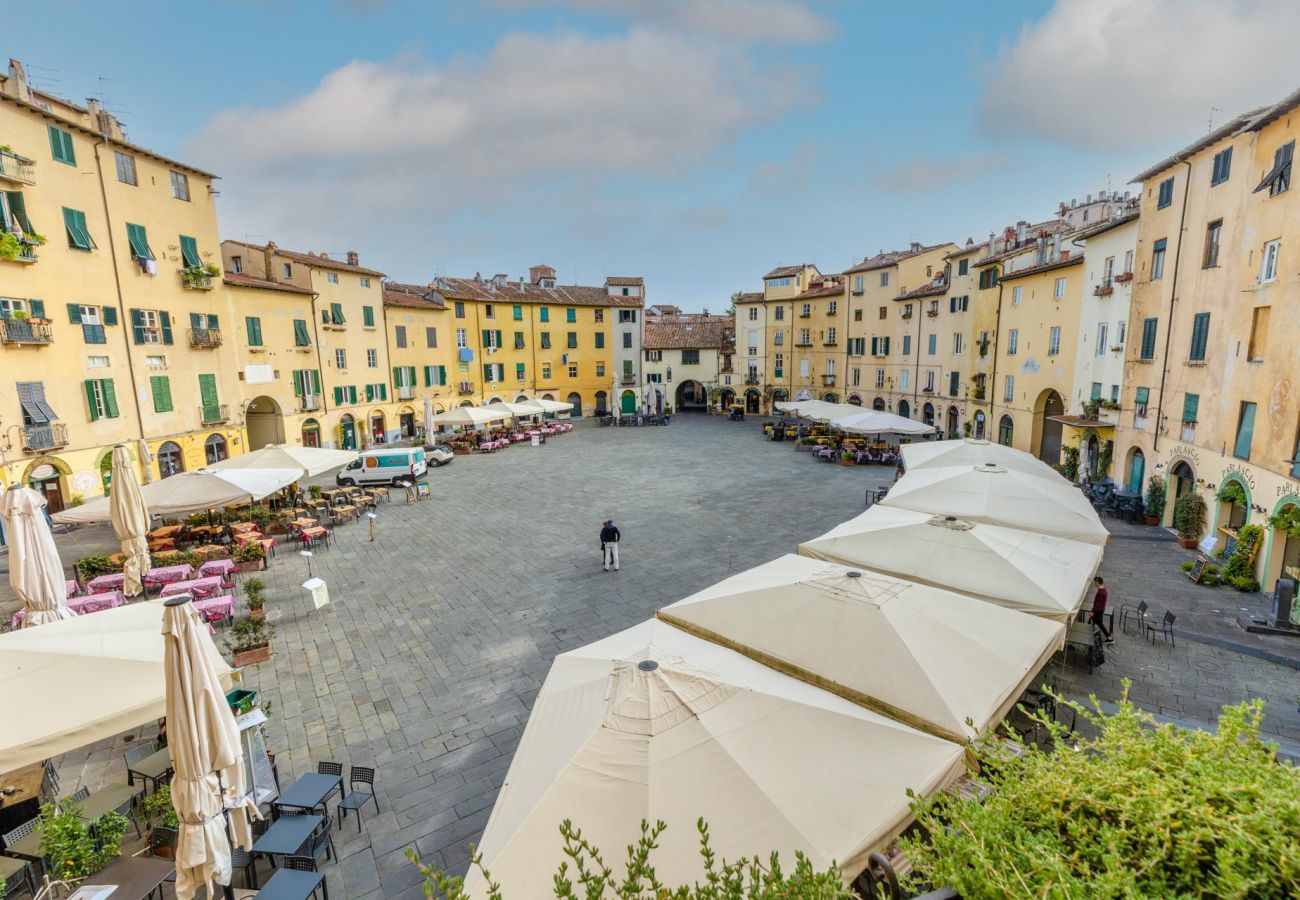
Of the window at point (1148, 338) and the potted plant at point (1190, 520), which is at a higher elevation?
the window at point (1148, 338)

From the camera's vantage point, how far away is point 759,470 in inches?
1085

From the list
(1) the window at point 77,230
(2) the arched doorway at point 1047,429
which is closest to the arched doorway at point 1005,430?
(2) the arched doorway at point 1047,429

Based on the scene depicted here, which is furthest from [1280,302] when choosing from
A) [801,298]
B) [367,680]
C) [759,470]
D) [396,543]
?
[801,298]

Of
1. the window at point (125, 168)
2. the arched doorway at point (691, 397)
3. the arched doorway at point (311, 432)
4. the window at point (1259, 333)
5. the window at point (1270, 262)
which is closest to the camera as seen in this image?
the window at point (1270, 262)

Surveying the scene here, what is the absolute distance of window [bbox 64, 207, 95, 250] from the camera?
2108 cm

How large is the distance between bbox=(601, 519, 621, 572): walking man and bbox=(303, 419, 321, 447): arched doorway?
2573 centimetres

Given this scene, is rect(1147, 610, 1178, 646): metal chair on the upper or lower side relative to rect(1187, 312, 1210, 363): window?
lower

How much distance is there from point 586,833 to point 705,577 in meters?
10.3

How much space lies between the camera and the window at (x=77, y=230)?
69.2 feet

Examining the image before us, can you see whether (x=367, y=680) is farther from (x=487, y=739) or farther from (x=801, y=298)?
(x=801, y=298)

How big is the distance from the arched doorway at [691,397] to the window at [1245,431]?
42871 mm

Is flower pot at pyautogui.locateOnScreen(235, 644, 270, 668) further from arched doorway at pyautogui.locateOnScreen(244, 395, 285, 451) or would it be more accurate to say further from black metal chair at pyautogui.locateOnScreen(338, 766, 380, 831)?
arched doorway at pyautogui.locateOnScreen(244, 395, 285, 451)

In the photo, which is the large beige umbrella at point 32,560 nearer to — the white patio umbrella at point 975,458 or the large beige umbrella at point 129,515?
the large beige umbrella at point 129,515

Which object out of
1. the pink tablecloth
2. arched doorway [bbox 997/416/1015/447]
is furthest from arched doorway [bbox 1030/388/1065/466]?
the pink tablecloth
